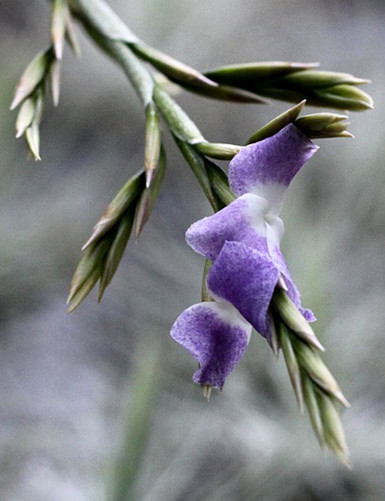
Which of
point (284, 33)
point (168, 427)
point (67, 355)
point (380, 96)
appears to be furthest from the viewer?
point (284, 33)

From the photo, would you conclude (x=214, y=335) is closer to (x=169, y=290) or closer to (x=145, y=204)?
(x=145, y=204)

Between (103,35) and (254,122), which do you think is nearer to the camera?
(103,35)

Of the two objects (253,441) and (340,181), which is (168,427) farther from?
(340,181)

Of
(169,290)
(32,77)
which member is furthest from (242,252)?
(169,290)

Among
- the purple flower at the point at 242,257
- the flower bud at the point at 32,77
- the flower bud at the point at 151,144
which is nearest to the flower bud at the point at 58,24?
the flower bud at the point at 32,77

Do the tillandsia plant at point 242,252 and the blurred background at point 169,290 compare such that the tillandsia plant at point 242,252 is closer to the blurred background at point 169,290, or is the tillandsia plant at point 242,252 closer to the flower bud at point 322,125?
the flower bud at point 322,125

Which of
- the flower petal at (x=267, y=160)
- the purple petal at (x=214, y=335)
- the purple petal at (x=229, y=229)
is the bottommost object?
the purple petal at (x=214, y=335)

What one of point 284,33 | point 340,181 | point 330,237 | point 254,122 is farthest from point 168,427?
point 284,33
